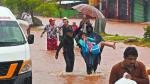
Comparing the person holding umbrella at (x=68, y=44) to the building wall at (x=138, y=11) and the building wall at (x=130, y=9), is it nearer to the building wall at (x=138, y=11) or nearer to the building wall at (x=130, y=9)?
the building wall at (x=130, y=9)

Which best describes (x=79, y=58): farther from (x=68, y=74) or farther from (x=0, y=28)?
(x=0, y=28)

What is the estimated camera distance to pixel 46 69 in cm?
1616

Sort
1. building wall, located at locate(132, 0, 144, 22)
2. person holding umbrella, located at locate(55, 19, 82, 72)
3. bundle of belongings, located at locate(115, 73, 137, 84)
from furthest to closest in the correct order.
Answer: building wall, located at locate(132, 0, 144, 22) → person holding umbrella, located at locate(55, 19, 82, 72) → bundle of belongings, located at locate(115, 73, 137, 84)

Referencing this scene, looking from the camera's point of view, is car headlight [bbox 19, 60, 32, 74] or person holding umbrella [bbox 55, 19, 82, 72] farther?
person holding umbrella [bbox 55, 19, 82, 72]

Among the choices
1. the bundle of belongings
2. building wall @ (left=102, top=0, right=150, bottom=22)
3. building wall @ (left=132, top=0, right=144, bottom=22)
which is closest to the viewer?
the bundle of belongings

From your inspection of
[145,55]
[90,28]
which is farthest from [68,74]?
[145,55]

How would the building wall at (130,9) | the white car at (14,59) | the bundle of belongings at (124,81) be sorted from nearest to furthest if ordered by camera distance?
the bundle of belongings at (124,81) → the white car at (14,59) → the building wall at (130,9)

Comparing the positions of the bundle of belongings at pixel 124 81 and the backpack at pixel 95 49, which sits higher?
the bundle of belongings at pixel 124 81

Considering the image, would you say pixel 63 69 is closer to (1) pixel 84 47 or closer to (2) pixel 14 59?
(1) pixel 84 47

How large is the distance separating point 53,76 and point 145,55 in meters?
6.60

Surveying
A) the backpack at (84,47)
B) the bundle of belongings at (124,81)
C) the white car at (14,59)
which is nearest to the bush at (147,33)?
the backpack at (84,47)

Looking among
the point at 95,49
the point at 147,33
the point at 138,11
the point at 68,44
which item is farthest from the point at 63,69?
the point at 138,11

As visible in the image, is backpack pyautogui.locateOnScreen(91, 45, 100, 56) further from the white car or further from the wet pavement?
the white car

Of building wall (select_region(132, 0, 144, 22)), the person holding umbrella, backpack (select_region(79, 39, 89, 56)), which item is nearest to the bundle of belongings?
backpack (select_region(79, 39, 89, 56))
